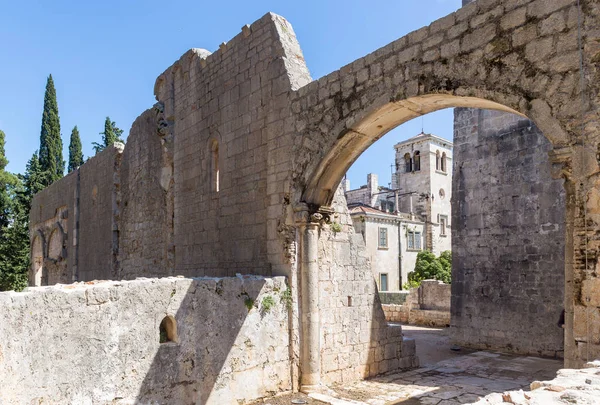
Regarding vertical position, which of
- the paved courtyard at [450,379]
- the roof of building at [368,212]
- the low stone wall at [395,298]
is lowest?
the paved courtyard at [450,379]

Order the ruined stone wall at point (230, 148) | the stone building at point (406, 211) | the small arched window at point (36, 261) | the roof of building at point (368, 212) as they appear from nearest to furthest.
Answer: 1. the ruined stone wall at point (230, 148)
2. the small arched window at point (36, 261)
3. the roof of building at point (368, 212)
4. the stone building at point (406, 211)

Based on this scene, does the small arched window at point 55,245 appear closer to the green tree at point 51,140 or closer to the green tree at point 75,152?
the green tree at point 51,140

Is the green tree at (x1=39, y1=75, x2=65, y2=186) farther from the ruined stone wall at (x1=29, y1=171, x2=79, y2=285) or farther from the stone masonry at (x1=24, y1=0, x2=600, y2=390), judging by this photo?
the stone masonry at (x1=24, y1=0, x2=600, y2=390)

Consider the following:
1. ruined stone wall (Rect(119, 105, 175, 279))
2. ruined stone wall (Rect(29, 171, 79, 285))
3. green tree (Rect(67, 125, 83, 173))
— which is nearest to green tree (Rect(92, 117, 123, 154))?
green tree (Rect(67, 125, 83, 173))

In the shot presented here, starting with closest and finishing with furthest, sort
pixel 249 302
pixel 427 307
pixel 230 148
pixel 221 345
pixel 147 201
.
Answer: pixel 221 345, pixel 249 302, pixel 230 148, pixel 147 201, pixel 427 307

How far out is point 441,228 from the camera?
38.5m

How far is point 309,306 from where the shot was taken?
22.6 ft

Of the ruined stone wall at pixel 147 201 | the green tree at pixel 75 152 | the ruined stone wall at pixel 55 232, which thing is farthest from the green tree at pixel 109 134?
the ruined stone wall at pixel 147 201

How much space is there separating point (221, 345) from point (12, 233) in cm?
1966

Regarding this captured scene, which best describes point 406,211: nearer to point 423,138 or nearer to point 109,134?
point 423,138

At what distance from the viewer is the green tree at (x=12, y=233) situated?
20906mm

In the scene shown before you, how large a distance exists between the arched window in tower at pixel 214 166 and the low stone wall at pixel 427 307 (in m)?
8.46

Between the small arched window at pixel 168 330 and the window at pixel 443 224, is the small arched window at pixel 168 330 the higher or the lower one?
the lower one

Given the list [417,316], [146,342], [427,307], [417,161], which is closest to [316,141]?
[146,342]
